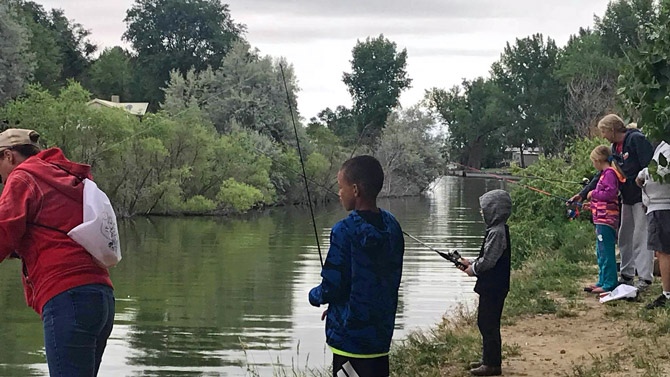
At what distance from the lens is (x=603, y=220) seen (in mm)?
8891

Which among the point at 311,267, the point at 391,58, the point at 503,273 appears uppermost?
the point at 391,58

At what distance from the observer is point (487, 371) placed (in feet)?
20.7

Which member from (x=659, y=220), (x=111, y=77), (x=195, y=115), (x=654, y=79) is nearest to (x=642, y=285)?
(x=659, y=220)

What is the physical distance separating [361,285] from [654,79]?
273 centimetres

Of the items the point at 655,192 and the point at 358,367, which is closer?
the point at 358,367

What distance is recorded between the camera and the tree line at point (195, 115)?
3694 centimetres

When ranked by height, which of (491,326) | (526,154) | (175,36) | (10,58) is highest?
(175,36)

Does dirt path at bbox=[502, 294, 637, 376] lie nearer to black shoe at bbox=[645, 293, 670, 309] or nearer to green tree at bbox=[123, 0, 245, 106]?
black shoe at bbox=[645, 293, 670, 309]

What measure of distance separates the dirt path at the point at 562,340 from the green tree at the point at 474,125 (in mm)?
84745

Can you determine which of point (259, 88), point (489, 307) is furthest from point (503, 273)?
point (259, 88)

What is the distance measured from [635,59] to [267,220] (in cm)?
3107

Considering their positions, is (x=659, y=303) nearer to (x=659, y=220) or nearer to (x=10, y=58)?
(x=659, y=220)

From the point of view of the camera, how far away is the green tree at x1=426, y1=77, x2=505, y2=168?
9475 cm

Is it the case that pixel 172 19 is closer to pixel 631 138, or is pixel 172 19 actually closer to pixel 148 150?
pixel 148 150
